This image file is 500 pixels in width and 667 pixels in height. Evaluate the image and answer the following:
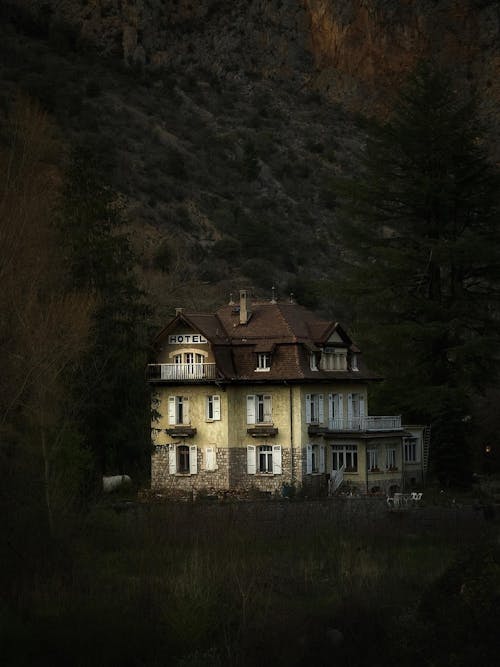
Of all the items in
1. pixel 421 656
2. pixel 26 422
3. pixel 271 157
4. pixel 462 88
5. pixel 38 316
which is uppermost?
pixel 462 88

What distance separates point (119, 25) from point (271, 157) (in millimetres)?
23878

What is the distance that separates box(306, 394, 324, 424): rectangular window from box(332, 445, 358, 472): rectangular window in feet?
4.85

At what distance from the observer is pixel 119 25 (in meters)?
138

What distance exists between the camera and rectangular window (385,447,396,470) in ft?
188

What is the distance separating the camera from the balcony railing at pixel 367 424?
56.1m

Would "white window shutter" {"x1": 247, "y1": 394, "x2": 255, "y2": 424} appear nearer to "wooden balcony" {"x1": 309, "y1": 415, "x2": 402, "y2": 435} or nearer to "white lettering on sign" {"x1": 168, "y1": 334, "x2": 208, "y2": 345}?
"wooden balcony" {"x1": 309, "y1": 415, "x2": 402, "y2": 435}

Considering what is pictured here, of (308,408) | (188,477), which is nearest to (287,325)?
(308,408)

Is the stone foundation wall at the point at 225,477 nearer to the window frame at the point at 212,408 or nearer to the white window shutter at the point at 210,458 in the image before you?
the white window shutter at the point at 210,458

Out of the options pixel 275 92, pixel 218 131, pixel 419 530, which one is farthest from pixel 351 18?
pixel 419 530

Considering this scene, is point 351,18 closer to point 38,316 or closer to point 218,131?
point 218,131

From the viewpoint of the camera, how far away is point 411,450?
6006 centimetres

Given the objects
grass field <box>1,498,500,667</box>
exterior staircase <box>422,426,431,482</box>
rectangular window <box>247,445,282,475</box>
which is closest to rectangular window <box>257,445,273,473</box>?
rectangular window <box>247,445,282,475</box>

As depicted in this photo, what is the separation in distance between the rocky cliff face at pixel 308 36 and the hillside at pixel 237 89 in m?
0.14

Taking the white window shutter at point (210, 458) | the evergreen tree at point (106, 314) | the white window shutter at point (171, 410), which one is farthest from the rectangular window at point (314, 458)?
the evergreen tree at point (106, 314)
